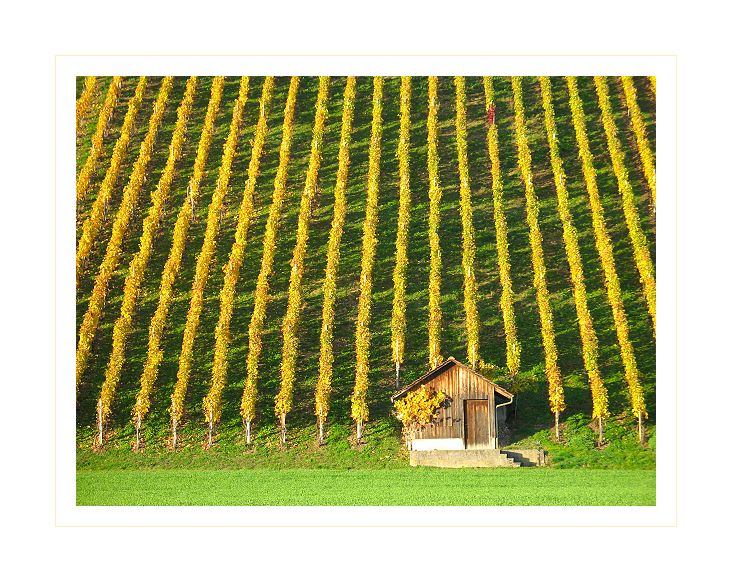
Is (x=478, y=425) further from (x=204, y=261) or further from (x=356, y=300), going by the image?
(x=204, y=261)

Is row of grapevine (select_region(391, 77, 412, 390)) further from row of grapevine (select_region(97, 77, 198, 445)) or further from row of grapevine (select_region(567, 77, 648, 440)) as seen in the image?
row of grapevine (select_region(97, 77, 198, 445))

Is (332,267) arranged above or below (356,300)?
above

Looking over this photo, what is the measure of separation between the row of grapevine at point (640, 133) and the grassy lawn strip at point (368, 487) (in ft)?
44.3

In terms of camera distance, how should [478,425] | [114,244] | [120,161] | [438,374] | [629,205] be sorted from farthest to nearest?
1. [120,161]
2. [629,205]
3. [114,244]
4. [478,425]
5. [438,374]

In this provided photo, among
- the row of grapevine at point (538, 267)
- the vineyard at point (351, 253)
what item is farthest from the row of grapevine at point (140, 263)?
the row of grapevine at point (538, 267)

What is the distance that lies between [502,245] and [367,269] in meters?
4.93

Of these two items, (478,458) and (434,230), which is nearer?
(478,458)

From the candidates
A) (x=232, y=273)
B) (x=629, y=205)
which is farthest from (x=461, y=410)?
(x=629, y=205)

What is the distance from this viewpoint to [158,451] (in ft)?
114

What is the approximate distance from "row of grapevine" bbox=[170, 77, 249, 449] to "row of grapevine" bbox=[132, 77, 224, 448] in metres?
0.70

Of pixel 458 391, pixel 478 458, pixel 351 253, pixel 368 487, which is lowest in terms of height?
pixel 368 487

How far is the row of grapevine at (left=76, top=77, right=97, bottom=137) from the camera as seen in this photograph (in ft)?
146

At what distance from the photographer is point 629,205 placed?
4084 centimetres
